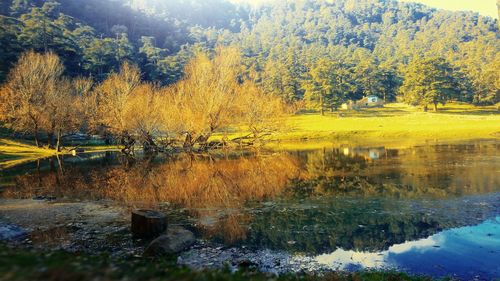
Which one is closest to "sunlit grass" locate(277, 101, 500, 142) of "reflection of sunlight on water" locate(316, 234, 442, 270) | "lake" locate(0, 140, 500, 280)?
"lake" locate(0, 140, 500, 280)

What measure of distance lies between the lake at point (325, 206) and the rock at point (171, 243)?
60 cm

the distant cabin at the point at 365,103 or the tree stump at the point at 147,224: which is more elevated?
the distant cabin at the point at 365,103

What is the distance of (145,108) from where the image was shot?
5931cm

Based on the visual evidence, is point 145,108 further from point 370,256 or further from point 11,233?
point 370,256

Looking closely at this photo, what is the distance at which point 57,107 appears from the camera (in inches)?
2377

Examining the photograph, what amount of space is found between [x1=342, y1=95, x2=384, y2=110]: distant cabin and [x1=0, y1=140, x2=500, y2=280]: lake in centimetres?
7726

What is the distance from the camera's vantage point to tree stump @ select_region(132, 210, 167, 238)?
15250mm

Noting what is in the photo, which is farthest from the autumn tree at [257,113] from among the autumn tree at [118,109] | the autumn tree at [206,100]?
the autumn tree at [118,109]

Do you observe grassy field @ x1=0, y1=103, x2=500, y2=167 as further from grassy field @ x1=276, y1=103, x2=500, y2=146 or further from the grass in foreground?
the grass in foreground

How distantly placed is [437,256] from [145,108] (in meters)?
52.4

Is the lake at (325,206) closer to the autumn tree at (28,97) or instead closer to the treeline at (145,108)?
the treeline at (145,108)

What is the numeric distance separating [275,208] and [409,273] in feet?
29.9

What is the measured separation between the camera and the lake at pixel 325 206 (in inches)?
498

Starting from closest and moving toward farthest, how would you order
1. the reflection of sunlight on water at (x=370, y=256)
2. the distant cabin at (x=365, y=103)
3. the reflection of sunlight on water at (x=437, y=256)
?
the reflection of sunlight on water at (x=437, y=256), the reflection of sunlight on water at (x=370, y=256), the distant cabin at (x=365, y=103)
